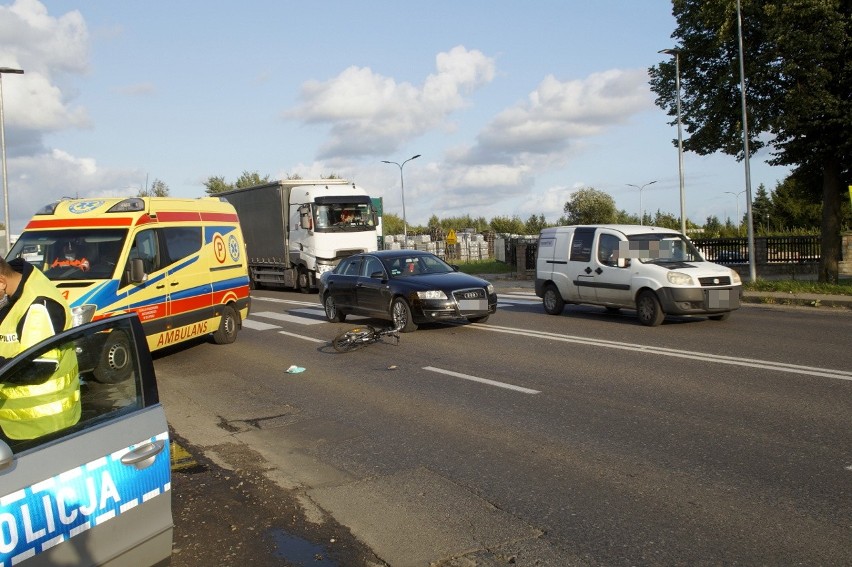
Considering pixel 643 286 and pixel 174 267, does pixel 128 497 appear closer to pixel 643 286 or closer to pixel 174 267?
pixel 174 267

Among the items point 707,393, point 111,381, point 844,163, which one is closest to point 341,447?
point 111,381

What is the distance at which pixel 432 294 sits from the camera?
13.8 m

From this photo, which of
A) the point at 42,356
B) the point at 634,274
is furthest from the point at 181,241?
the point at 42,356

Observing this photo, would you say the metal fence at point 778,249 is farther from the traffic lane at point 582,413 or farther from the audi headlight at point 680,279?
the traffic lane at point 582,413

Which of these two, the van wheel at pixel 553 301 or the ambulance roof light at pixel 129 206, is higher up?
the ambulance roof light at pixel 129 206

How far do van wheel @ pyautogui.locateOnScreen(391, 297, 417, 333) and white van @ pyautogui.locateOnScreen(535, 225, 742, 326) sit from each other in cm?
383

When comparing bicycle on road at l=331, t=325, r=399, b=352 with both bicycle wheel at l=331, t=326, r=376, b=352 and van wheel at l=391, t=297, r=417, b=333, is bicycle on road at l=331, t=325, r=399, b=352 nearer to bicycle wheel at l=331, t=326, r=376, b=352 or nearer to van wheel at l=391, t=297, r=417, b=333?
bicycle wheel at l=331, t=326, r=376, b=352

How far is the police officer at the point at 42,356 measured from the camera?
11.0 ft

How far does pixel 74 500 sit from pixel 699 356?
8983 millimetres

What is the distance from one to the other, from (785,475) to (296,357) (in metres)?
8.15

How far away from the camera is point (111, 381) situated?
3.77 m

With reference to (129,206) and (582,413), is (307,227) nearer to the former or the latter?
(129,206)

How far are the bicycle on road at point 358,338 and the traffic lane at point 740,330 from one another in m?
3.12

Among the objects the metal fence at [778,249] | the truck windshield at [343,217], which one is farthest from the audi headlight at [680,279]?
the metal fence at [778,249]
